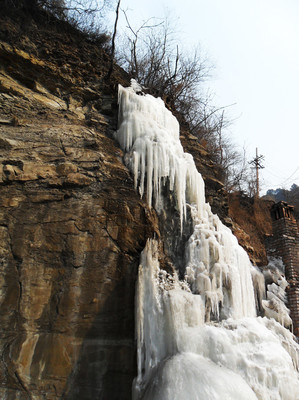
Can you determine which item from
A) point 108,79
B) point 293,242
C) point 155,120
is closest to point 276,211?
point 293,242

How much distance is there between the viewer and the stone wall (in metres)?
7.87

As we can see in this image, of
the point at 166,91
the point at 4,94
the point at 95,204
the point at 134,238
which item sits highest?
the point at 166,91

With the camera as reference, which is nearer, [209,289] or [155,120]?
[209,289]

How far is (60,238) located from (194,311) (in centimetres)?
225

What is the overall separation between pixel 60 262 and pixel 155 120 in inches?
153

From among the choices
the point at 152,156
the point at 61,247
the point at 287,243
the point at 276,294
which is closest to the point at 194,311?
the point at 61,247

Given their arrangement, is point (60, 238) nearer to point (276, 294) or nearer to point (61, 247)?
point (61, 247)

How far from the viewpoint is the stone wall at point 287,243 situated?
7.87m

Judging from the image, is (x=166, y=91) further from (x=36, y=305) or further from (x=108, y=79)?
(x=36, y=305)

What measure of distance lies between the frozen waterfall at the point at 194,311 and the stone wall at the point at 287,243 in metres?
1.37

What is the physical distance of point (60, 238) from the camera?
16.3 ft

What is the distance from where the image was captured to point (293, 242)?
852 cm

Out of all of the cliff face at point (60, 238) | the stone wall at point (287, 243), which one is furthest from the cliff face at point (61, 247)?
the stone wall at point (287, 243)

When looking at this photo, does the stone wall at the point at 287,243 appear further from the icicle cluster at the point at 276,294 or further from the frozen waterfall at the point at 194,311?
the frozen waterfall at the point at 194,311
